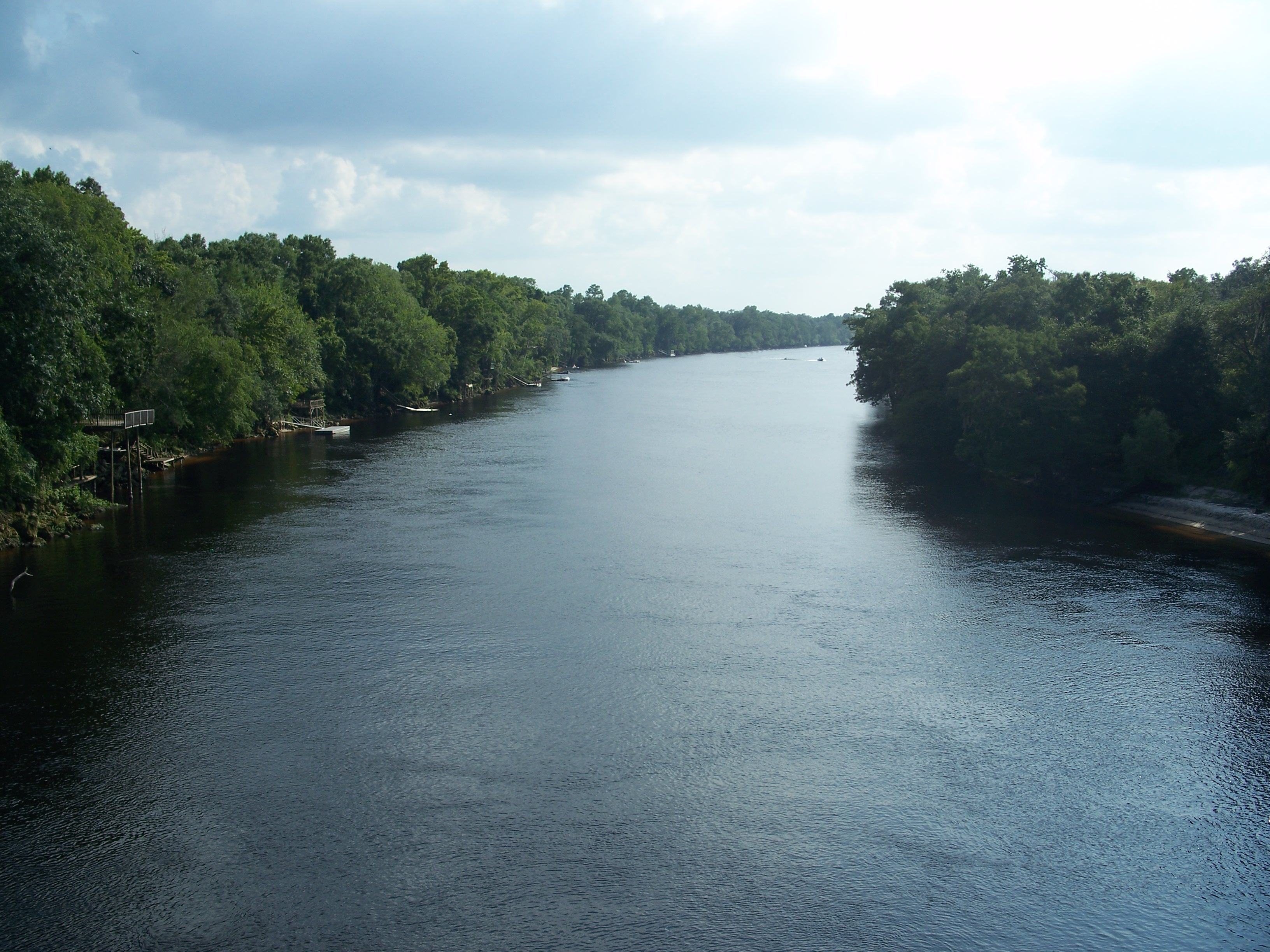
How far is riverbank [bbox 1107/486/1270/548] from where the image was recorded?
138 feet

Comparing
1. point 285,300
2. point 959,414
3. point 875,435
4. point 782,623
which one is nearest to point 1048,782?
point 782,623

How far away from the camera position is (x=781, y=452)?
235ft

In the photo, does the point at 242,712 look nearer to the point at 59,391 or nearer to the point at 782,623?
the point at 782,623

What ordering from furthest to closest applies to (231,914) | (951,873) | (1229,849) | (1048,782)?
(1048,782)
(1229,849)
(951,873)
(231,914)

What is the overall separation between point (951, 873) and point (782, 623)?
13629 mm

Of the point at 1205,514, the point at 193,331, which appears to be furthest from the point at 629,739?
the point at 193,331

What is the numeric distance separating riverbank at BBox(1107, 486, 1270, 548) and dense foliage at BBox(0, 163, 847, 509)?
48.1 metres

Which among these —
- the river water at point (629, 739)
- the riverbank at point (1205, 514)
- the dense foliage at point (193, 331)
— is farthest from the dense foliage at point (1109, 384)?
the dense foliage at point (193, 331)

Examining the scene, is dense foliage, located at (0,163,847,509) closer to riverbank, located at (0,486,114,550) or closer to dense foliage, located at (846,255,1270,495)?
riverbank, located at (0,486,114,550)

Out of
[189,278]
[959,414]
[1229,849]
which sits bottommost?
[1229,849]

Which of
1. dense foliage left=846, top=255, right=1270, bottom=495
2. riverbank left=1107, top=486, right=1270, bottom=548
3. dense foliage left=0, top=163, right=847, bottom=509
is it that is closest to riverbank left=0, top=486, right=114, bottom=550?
dense foliage left=0, top=163, right=847, bottom=509

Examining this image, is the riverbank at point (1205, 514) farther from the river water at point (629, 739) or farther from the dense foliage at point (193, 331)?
the dense foliage at point (193, 331)

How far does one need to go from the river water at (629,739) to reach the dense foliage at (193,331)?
6234mm

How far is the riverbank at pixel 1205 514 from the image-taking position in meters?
42.0
